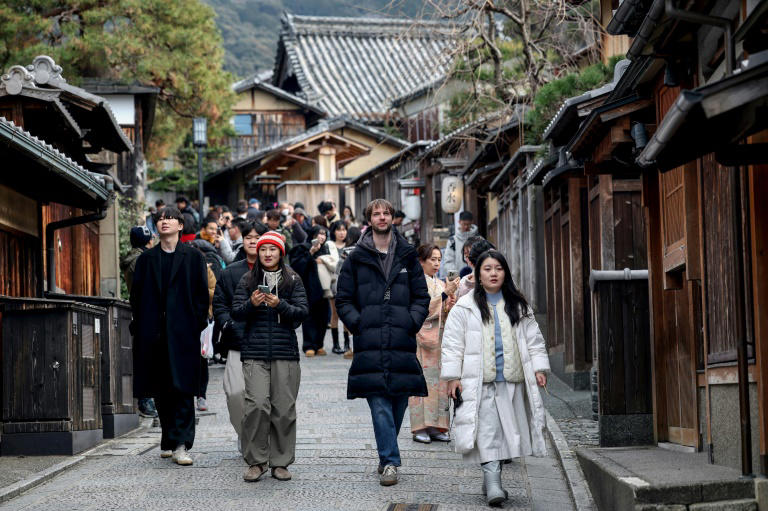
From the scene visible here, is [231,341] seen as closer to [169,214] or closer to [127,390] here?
[169,214]

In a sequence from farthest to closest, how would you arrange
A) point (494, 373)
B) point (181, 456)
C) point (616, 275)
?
point (616, 275) → point (181, 456) → point (494, 373)

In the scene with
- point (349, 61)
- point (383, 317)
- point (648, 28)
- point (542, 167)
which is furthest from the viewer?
point (349, 61)

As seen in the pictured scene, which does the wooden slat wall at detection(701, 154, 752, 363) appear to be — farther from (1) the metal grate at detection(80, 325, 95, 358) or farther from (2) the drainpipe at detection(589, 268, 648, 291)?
(1) the metal grate at detection(80, 325, 95, 358)

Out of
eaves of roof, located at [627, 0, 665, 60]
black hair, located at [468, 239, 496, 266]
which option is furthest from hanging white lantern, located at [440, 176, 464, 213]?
eaves of roof, located at [627, 0, 665, 60]

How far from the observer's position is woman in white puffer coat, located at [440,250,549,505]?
8.38 meters

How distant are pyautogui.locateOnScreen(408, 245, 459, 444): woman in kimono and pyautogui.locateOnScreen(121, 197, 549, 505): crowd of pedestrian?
1.01 m

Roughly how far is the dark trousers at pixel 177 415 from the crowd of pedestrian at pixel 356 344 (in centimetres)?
1

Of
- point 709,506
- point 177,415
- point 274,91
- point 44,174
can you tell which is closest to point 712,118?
point 709,506

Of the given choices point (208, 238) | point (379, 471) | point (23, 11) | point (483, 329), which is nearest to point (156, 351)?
point (379, 471)

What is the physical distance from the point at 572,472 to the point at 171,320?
3.79m

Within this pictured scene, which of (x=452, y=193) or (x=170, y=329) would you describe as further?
(x=452, y=193)

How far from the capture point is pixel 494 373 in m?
8.53

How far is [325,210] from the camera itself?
2366cm

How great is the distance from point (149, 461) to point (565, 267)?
26.6 ft
